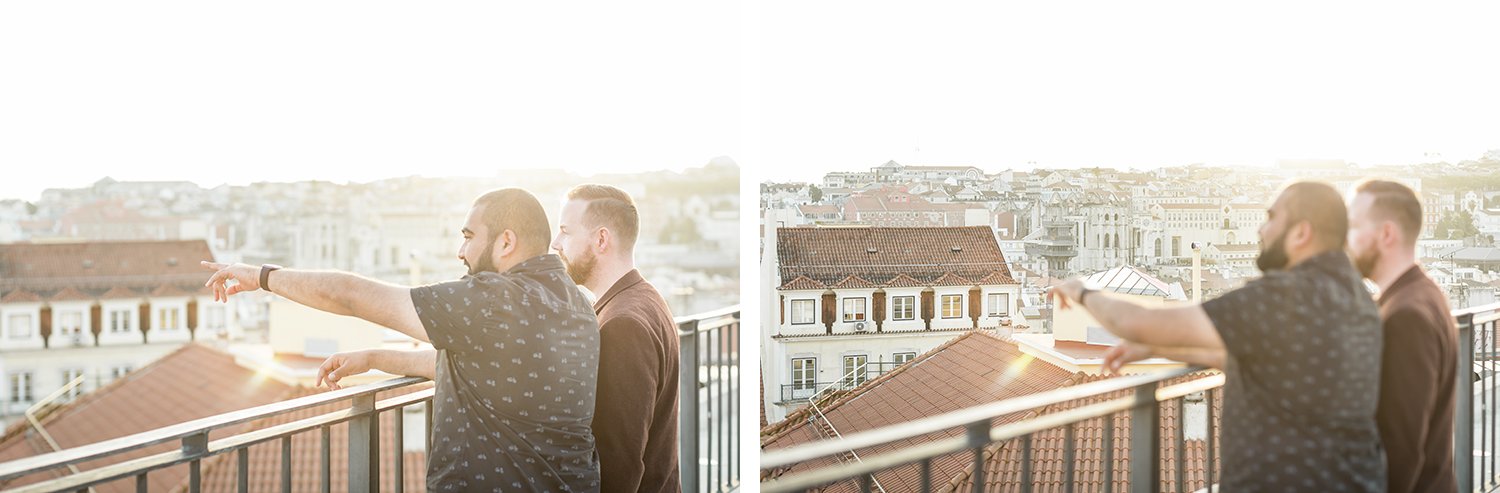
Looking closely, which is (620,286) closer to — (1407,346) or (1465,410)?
(1407,346)

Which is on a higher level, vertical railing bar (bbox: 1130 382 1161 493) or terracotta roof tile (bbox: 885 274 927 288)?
terracotta roof tile (bbox: 885 274 927 288)

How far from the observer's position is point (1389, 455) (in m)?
2.22

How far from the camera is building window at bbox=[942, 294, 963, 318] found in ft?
10.4

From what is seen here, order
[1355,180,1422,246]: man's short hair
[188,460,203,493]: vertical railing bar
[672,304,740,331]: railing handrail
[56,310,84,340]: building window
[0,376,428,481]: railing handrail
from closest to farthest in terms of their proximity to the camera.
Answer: [0,376,428,481]: railing handrail
[188,460,203,493]: vertical railing bar
[1355,180,1422,246]: man's short hair
[56,310,84,340]: building window
[672,304,740,331]: railing handrail

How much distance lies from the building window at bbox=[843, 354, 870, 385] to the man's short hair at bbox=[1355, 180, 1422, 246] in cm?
145

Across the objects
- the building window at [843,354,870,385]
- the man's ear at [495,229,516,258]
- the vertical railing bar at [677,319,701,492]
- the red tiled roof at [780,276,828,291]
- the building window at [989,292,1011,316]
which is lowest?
the vertical railing bar at [677,319,701,492]

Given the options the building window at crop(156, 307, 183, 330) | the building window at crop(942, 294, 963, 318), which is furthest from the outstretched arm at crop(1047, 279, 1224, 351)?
the building window at crop(156, 307, 183, 330)

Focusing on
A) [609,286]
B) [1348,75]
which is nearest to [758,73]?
[609,286]

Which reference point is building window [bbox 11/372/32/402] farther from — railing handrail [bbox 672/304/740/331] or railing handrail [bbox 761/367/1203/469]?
railing handrail [bbox 761/367/1203/469]

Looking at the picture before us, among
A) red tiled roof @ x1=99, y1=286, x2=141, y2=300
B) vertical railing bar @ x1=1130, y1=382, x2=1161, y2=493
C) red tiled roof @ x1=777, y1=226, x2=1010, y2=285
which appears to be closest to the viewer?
vertical railing bar @ x1=1130, y1=382, x2=1161, y2=493

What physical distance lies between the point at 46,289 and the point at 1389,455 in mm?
3317

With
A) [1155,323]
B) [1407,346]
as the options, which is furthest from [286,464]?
[1407,346]

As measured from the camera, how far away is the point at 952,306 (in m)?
3.18

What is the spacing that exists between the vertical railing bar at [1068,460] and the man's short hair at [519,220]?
149cm
